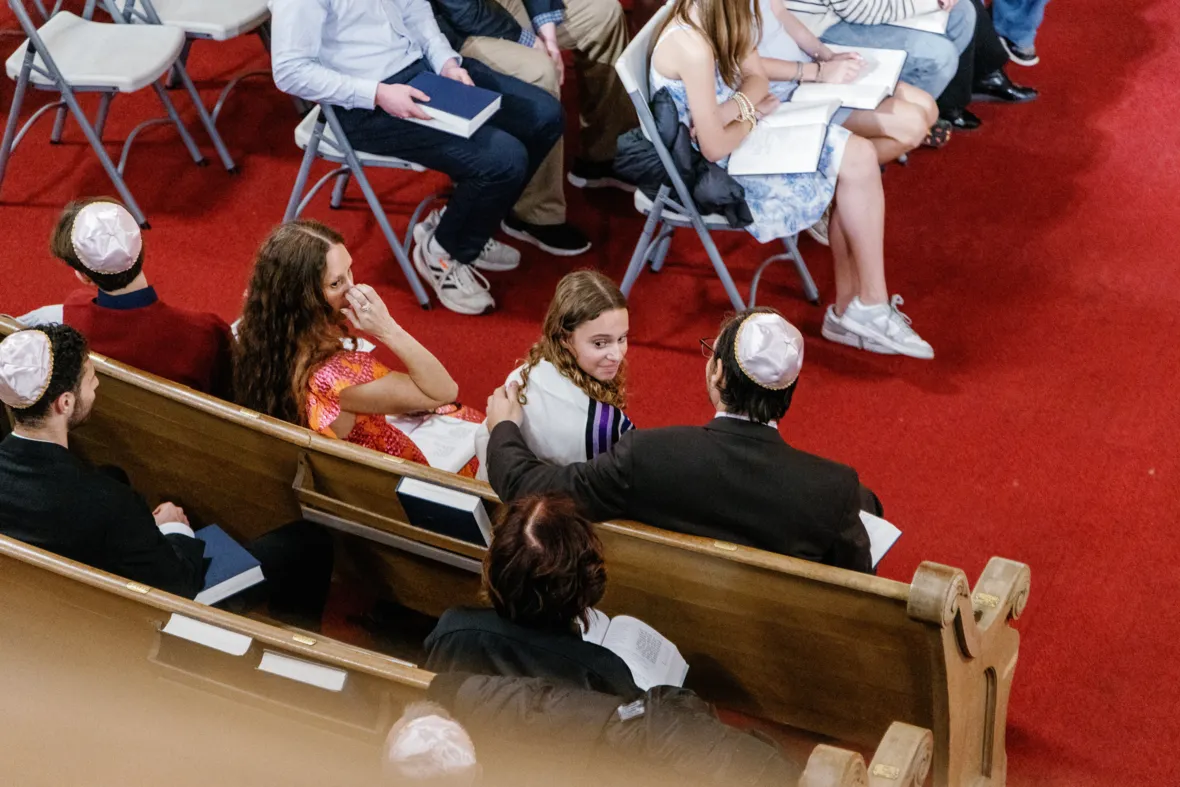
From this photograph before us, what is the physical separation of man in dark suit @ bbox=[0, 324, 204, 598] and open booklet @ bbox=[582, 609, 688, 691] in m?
0.92

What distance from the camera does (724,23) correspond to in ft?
12.1

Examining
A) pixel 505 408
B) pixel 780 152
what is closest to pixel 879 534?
pixel 505 408

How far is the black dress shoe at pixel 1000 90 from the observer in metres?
5.14

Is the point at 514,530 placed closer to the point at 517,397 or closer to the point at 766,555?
the point at 766,555

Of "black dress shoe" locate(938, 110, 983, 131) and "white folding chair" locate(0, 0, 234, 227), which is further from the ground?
"white folding chair" locate(0, 0, 234, 227)

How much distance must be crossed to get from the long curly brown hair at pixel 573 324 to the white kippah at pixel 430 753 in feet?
3.64

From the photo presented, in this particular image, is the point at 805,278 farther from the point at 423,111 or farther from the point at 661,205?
the point at 423,111

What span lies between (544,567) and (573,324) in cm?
86

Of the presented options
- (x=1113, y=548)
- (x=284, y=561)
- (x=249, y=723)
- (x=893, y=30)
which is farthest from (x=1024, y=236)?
(x=249, y=723)

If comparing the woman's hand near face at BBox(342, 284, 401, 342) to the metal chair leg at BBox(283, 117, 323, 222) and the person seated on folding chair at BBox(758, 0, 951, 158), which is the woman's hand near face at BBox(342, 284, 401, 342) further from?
the person seated on folding chair at BBox(758, 0, 951, 158)

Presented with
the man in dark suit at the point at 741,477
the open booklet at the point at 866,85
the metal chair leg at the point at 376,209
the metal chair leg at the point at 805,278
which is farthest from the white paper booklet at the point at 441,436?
the open booklet at the point at 866,85

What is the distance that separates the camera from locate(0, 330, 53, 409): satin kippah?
2.45 meters

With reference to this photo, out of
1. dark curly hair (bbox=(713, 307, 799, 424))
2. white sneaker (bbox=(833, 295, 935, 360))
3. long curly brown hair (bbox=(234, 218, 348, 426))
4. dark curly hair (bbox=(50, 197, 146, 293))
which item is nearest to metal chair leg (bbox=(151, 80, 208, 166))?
dark curly hair (bbox=(50, 197, 146, 293))

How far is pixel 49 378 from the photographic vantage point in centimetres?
248
